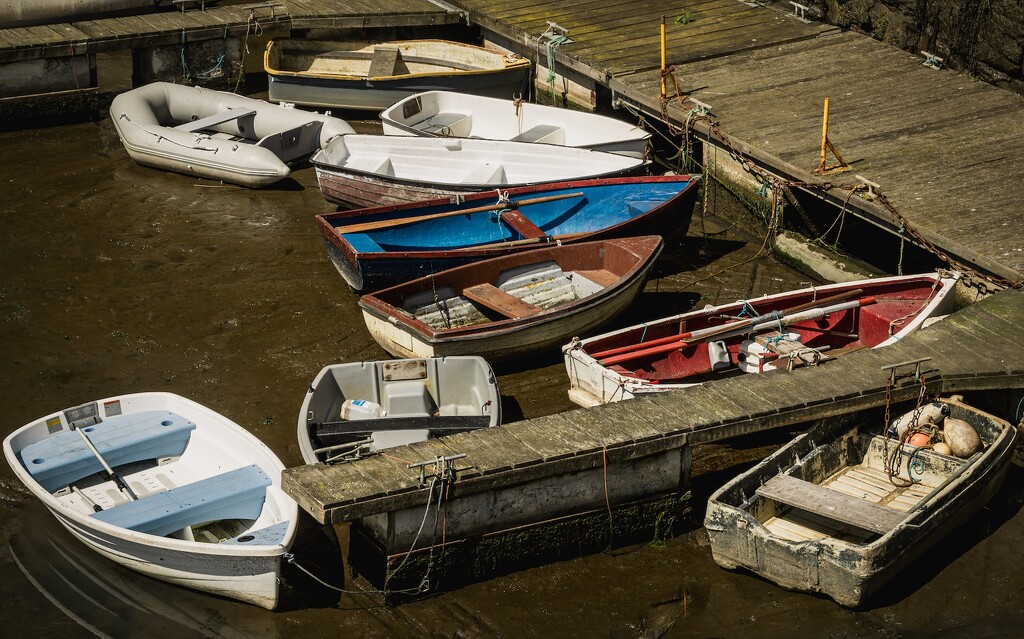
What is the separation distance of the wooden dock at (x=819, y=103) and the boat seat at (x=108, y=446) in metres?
7.05

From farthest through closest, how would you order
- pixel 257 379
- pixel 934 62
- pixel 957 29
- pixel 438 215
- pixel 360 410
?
pixel 934 62
pixel 957 29
pixel 438 215
pixel 257 379
pixel 360 410

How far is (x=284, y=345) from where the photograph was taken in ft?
38.1

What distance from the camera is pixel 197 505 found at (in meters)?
8.63

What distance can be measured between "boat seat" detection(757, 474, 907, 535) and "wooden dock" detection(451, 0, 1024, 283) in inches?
140

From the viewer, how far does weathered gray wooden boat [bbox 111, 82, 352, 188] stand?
14734mm

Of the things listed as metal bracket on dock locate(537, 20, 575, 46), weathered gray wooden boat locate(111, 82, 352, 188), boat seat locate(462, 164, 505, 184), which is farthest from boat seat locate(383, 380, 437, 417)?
metal bracket on dock locate(537, 20, 575, 46)

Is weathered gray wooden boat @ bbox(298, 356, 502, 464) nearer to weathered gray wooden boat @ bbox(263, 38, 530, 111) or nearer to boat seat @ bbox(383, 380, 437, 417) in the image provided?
boat seat @ bbox(383, 380, 437, 417)

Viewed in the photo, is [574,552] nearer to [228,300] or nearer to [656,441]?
[656,441]


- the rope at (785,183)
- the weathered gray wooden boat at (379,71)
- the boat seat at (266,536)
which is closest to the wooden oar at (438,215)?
the rope at (785,183)

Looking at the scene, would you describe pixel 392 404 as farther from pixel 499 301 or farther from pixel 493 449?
pixel 499 301

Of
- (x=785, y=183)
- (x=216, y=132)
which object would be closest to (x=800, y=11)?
(x=785, y=183)

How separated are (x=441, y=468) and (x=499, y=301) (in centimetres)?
340

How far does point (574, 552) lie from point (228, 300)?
17.6ft

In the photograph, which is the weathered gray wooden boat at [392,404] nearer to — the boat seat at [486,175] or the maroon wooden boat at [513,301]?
the maroon wooden boat at [513,301]
